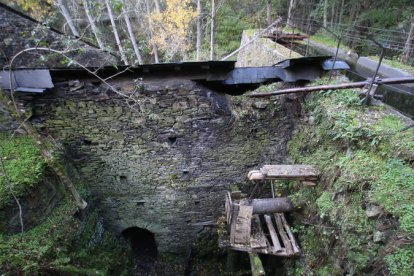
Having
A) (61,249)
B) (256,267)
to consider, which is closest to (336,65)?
(256,267)

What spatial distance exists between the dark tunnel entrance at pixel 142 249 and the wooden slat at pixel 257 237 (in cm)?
371

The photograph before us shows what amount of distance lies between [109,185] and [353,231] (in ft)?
16.3

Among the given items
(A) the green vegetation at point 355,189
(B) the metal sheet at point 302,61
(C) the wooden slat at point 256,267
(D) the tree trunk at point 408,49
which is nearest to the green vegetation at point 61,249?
(C) the wooden slat at point 256,267

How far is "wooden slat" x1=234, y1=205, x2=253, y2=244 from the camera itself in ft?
14.8

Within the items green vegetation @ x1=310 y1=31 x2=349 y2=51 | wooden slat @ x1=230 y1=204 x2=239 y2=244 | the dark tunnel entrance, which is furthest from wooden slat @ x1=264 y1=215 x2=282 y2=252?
green vegetation @ x1=310 y1=31 x2=349 y2=51

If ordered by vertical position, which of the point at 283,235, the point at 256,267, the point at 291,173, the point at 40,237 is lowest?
the point at 256,267

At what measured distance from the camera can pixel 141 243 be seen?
7.54 meters

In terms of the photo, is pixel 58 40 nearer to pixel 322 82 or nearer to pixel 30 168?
pixel 30 168

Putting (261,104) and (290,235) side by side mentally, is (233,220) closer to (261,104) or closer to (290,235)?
(290,235)

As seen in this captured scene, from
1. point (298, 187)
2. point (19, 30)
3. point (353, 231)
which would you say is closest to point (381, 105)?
point (298, 187)

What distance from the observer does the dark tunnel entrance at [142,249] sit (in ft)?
22.5

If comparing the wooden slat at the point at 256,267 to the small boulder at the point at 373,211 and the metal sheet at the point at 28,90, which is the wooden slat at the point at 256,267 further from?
the metal sheet at the point at 28,90

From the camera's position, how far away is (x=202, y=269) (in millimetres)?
6738

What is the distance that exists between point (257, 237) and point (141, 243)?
4384mm
